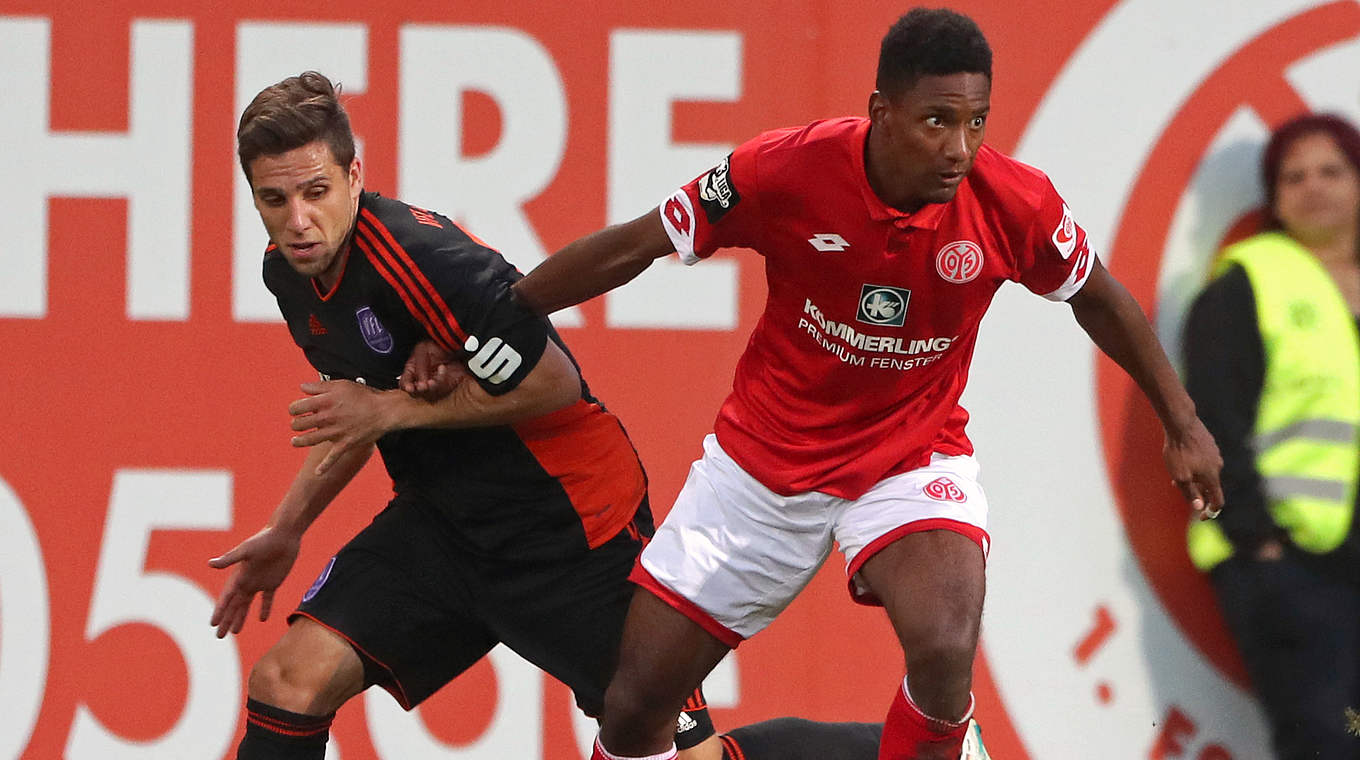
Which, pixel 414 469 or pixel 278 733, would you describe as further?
pixel 414 469

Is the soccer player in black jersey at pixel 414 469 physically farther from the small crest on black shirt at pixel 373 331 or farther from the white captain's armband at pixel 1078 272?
the white captain's armband at pixel 1078 272

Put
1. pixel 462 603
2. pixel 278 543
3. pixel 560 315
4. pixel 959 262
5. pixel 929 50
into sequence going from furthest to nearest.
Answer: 1. pixel 560 315
2. pixel 278 543
3. pixel 462 603
4. pixel 959 262
5. pixel 929 50

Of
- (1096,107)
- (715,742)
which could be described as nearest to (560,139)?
(1096,107)

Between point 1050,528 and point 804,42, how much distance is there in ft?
5.34

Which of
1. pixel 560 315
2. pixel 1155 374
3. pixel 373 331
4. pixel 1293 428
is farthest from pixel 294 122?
pixel 1293 428

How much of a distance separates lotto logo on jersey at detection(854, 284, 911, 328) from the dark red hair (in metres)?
2.16

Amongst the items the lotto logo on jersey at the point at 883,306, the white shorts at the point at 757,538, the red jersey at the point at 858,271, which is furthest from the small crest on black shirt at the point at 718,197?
the white shorts at the point at 757,538

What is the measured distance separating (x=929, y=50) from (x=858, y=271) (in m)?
0.44

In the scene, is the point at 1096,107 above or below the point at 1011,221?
above

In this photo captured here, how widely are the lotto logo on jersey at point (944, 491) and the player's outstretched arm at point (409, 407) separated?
0.79 m

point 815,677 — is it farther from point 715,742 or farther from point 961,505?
point 961,505

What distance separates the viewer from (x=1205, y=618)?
4727 mm

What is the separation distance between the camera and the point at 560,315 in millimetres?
4730

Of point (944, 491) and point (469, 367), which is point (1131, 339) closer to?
point (944, 491)
